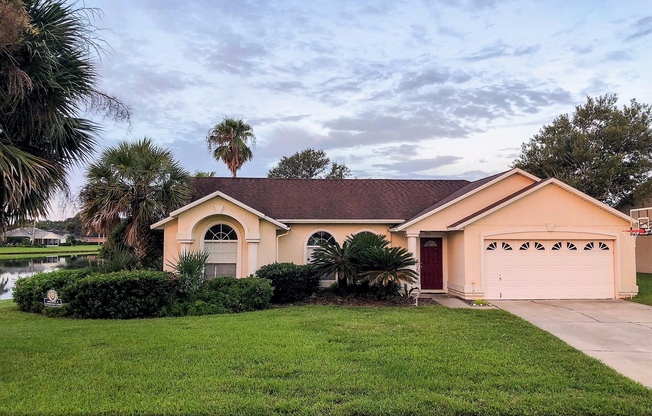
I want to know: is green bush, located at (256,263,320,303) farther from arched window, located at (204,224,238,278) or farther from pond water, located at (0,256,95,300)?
pond water, located at (0,256,95,300)

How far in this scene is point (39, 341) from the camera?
8.37 meters

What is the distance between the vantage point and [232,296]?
1241 centimetres

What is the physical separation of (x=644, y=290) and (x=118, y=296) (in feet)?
61.6

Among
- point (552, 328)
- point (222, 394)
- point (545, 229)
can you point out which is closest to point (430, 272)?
point (545, 229)

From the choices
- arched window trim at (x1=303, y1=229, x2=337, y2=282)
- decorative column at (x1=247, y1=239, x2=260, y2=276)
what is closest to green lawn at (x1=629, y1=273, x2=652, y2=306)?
arched window trim at (x1=303, y1=229, x2=337, y2=282)

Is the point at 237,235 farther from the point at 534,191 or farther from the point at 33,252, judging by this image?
the point at 33,252

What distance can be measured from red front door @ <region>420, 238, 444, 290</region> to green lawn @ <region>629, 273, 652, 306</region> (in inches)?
256

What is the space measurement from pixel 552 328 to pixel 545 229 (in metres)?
5.85

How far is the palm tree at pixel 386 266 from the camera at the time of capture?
13.2 meters

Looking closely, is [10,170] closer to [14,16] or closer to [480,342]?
[14,16]

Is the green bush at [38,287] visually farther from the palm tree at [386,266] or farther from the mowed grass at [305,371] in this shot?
the palm tree at [386,266]

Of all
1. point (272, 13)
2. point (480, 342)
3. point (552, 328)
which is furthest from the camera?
point (272, 13)

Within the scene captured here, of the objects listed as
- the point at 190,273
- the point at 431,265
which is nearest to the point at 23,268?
the point at 190,273

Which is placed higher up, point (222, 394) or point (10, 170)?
point (10, 170)
